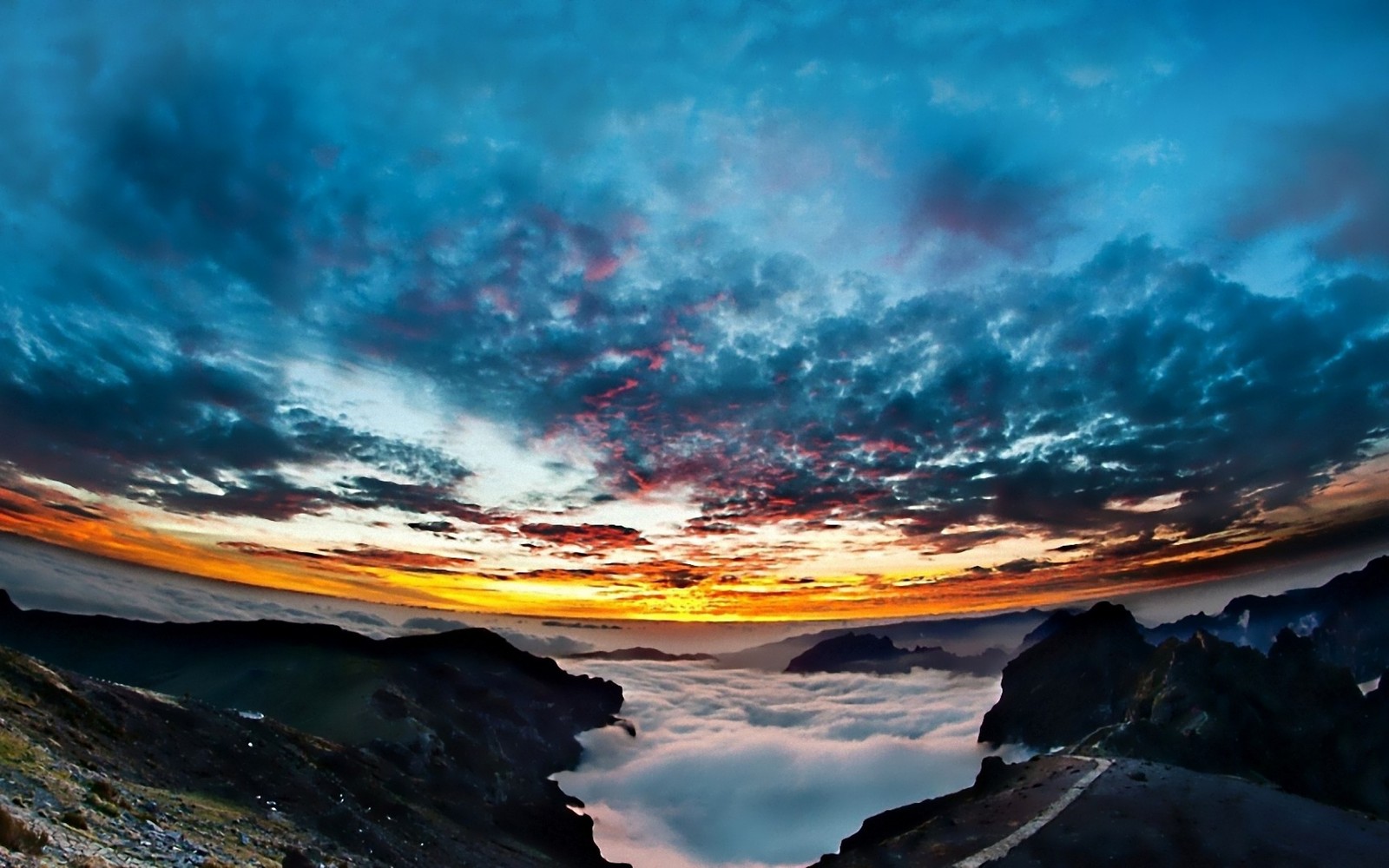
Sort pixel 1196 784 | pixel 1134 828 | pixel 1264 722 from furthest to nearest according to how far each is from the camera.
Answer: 1. pixel 1264 722
2. pixel 1196 784
3. pixel 1134 828

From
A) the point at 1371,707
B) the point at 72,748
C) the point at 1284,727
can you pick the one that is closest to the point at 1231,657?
the point at 1284,727

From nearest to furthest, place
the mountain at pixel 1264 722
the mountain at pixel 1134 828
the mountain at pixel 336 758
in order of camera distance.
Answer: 1. the mountain at pixel 336 758
2. the mountain at pixel 1134 828
3. the mountain at pixel 1264 722

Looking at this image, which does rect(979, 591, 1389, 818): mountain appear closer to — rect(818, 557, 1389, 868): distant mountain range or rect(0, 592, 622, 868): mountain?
rect(818, 557, 1389, 868): distant mountain range

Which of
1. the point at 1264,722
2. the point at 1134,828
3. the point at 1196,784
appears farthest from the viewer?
the point at 1264,722

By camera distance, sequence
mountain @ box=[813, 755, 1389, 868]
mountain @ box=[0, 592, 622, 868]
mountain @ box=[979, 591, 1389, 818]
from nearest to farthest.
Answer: mountain @ box=[0, 592, 622, 868] → mountain @ box=[813, 755, 1389, 868] → mountain @ box=[979, 591, 1389, 818]

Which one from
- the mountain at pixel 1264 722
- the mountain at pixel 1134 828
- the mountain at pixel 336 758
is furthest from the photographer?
the mountain at pixel 1264 722

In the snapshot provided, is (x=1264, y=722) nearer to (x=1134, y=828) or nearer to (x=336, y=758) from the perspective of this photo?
(x=1134, y=828)

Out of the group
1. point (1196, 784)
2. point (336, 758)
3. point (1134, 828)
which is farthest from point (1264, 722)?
point (336, 758)

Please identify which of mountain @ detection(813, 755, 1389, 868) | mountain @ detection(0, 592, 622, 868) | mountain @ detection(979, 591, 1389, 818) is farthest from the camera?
mountain @ detection(979, 591, 1389, 818)

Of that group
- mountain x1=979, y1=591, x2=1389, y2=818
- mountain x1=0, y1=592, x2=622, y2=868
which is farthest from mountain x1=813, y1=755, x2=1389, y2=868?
mountain x1=0, y1=592, x2=622, y2=868

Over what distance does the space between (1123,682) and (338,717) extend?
223145 mm

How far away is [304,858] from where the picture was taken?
43.0 metres

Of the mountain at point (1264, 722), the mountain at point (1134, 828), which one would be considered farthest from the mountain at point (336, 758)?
the mountain at point (1264, 722)

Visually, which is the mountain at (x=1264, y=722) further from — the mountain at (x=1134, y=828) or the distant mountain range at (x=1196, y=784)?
the mountain at (x=1134, y=828)
